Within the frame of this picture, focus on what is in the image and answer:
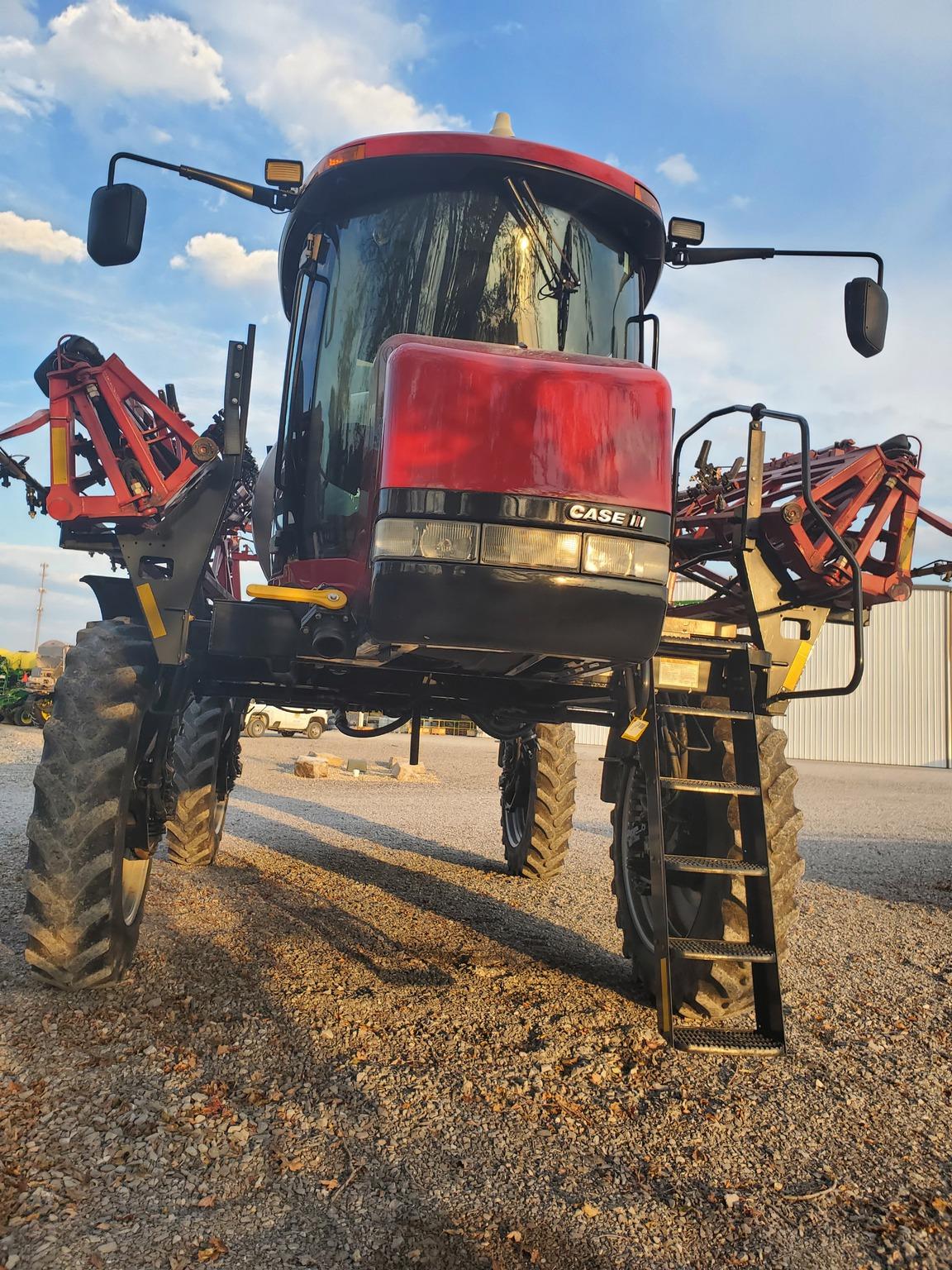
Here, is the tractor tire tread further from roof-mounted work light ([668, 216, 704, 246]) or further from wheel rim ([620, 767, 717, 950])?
roof-mounted work light ([668, 216, 704, 246])

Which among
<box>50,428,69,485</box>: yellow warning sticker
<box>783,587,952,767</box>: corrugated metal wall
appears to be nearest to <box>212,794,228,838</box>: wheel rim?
<box>50,428,69,485</box>: yellow warning sticker

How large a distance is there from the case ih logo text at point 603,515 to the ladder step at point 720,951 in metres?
1.41

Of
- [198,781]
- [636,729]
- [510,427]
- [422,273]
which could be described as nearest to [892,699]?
[198,781]

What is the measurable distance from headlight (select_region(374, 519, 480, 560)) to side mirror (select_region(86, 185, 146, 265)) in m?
1.61

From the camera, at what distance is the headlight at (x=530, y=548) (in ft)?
8.58

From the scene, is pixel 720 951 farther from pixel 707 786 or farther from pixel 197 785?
pixel 197 785

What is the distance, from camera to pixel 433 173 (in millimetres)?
3434

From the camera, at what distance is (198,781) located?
628 centimetres

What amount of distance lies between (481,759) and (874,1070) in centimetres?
1912

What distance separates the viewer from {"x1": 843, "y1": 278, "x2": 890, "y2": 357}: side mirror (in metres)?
3.67

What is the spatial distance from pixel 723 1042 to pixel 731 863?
0.58 meters

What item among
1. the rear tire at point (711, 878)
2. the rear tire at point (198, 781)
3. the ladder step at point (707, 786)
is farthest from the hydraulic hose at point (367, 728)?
the ladder step at point (707, 786)

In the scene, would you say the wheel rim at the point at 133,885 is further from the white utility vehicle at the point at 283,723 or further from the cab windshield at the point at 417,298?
the white utility vehicle at the point at 283,723

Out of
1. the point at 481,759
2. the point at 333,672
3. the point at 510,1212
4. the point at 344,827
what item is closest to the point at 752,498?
the point at 333,672
